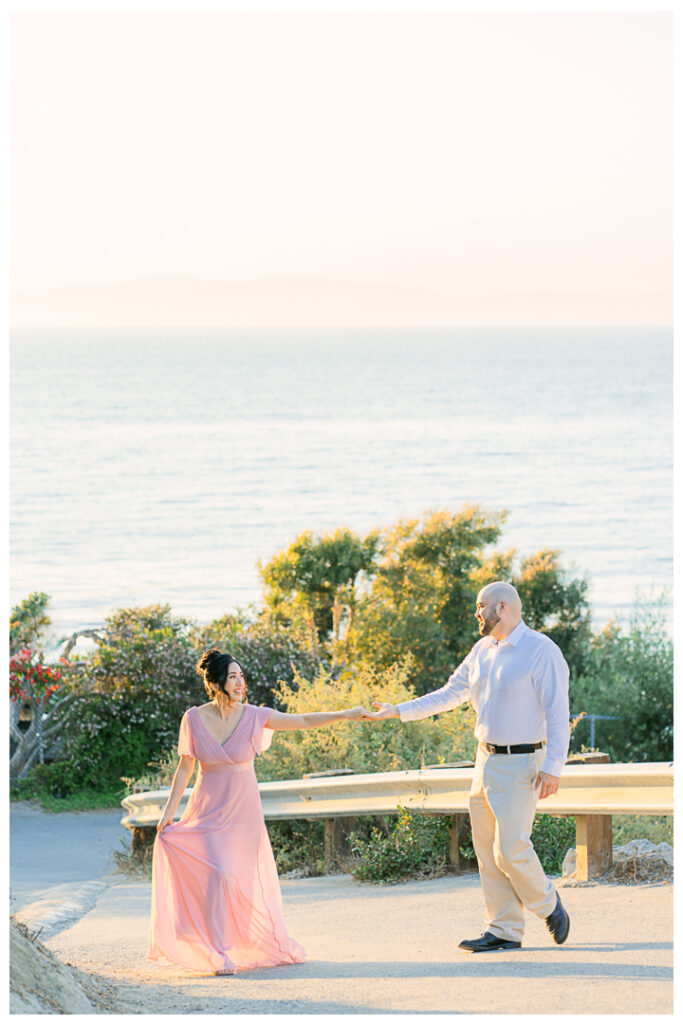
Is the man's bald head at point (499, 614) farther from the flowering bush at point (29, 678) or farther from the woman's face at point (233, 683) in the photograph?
the flowering bush at point (29, 678)

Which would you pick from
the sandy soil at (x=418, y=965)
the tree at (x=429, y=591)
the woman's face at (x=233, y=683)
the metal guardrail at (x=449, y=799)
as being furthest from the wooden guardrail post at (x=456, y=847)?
the tree at (x=429, y=591)

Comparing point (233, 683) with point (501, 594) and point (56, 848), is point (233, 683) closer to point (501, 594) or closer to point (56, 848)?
point (501, 594)

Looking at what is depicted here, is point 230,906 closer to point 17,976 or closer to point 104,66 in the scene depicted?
point 17,976

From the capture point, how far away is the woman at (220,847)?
21.8ft

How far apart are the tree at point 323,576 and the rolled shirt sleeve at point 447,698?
45.4ft

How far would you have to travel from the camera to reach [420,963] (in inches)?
243

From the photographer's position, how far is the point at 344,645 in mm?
20375

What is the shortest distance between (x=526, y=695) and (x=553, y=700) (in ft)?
0.47

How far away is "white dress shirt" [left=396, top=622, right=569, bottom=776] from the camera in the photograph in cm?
634

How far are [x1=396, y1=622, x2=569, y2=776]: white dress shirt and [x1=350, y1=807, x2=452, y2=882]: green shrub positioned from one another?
229cm

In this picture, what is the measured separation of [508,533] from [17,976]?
6946 centimetres

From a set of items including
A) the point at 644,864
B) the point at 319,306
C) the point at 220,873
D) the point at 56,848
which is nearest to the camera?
the point at 220,873

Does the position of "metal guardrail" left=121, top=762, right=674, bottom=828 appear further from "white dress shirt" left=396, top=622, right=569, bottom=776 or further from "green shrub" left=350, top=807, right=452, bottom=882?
"white dress shirt" left=396, top=622, right=569, bottom=776

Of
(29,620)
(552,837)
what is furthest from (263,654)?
(552,837)
